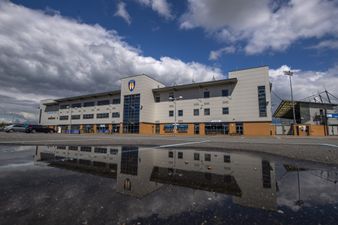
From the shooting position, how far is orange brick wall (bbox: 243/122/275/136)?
36750 millimetres

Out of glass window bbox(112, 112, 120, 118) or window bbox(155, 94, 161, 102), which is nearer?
window bbox(155, 94, 161, 102)

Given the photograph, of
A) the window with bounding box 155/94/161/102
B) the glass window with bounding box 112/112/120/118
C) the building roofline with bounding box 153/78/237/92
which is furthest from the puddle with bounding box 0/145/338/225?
the glass window with bounding box 112/112/120/118

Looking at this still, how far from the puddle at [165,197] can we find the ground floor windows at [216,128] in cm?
3737

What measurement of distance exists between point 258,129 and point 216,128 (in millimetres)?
9498

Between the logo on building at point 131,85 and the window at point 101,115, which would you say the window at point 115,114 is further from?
the logo on building at point 131,85

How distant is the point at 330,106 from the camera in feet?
157

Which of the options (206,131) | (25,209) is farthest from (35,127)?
(25,209)

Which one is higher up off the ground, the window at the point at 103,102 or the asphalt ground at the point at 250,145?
the window at the point at 103,102

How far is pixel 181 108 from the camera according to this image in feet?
156

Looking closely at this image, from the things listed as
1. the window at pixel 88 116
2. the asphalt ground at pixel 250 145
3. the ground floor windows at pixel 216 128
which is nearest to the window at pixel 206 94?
the ground floor windows at pixel 216 128

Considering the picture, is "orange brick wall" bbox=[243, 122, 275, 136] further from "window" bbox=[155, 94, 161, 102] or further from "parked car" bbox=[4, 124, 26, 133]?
"parked car" bbox=[4, 124, 26, 133]

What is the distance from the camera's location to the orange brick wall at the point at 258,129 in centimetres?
3675

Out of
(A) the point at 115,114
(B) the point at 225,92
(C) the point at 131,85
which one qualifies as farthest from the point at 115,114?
(B) the point at 225,92

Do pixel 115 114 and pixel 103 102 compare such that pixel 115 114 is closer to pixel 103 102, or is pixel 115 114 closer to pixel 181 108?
pixel 103 102
